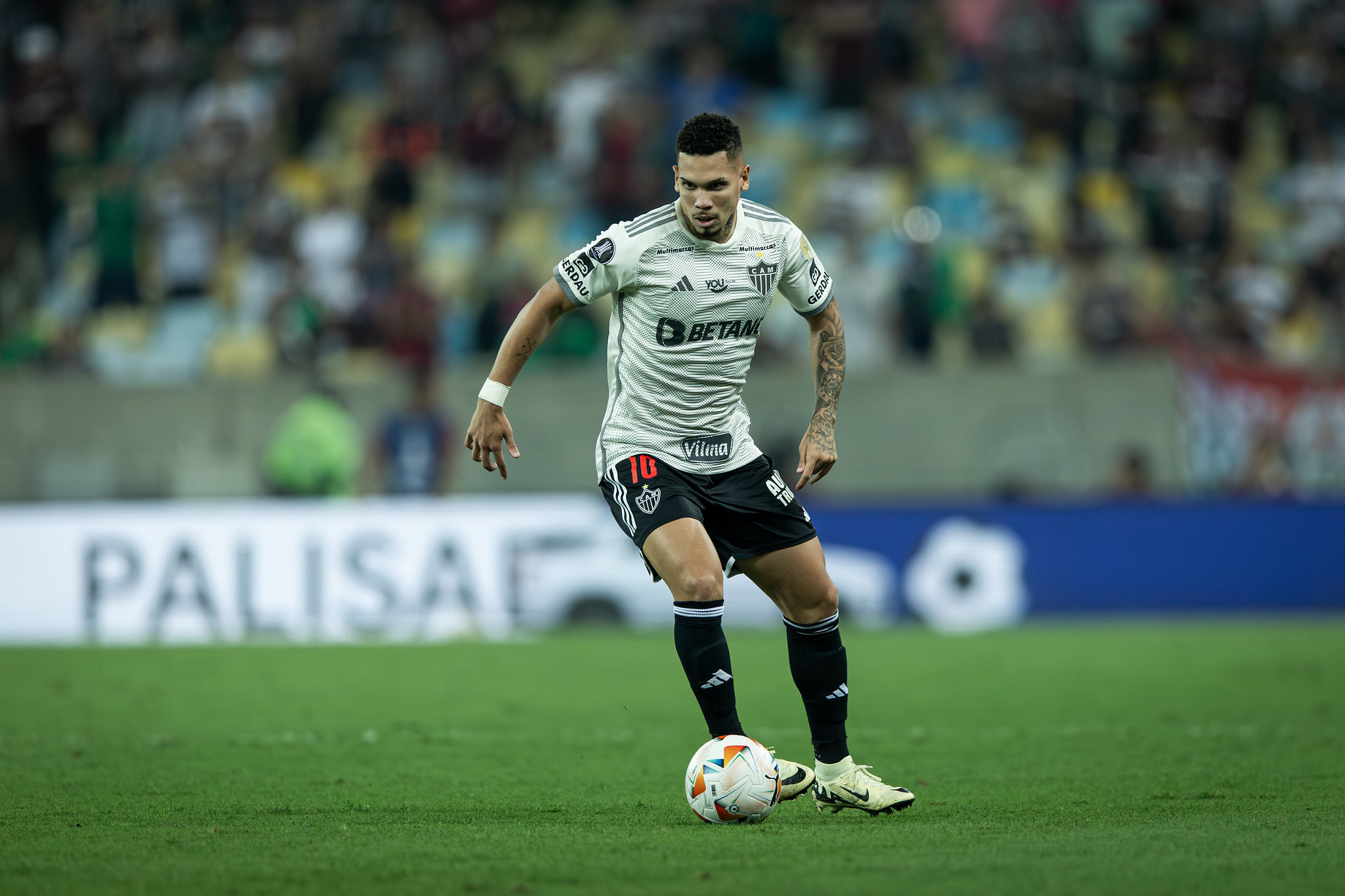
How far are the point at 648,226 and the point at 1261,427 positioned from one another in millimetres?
11899

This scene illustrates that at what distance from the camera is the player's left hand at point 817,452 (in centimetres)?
625

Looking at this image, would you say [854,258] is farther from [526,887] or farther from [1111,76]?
[526,887]

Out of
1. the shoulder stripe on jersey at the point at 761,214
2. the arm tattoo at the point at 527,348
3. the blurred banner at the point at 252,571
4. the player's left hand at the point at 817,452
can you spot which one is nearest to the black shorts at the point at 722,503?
the player's left hand at the point at 817,452

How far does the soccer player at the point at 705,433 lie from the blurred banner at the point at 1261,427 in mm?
10778

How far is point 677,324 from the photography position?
6062mm

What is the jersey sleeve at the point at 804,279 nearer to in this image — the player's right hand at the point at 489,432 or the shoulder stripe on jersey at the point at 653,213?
the shoulder stripe on jersey at the point at 653,213

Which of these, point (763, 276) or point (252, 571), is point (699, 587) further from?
point (252, 571)

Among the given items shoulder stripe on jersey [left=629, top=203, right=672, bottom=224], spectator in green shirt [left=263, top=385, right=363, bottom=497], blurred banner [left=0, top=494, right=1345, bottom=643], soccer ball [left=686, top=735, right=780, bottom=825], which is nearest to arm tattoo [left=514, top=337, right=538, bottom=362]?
shoulder stripe on jersey [left=629, top=203, right=672, bottom=224]

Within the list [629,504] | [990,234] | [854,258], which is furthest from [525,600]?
[629,504]

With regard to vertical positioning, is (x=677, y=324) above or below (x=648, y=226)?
below

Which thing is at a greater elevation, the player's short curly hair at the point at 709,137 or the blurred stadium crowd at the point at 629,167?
the blurred stadium crowd at the point at 629,167

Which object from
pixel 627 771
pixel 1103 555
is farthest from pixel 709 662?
pixel 1103 555

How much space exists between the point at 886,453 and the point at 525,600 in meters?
4.14

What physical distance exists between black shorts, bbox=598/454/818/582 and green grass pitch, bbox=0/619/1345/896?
39.1 inches
